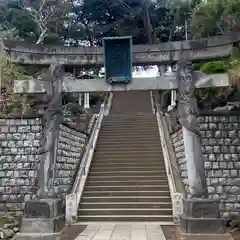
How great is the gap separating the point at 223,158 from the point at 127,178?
3181mm

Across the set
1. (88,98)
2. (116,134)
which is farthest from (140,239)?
(88,98)

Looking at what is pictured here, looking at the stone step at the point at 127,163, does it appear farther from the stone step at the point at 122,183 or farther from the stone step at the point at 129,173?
the stone step at the point at 122,183

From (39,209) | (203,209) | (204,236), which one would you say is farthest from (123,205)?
(204,236)

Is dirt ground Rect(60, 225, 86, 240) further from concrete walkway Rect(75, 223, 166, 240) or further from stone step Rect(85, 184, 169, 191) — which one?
stone step Rect(85, 184, 169, 191)

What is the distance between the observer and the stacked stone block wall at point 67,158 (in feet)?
37.9

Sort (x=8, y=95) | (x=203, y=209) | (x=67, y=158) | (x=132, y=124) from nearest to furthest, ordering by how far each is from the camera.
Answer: (x=203, y=209), (x=67, y=158), (x=8, y=95), (x=132, y=124)

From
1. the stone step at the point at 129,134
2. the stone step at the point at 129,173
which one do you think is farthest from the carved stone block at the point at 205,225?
the stone step at the point at 129,134

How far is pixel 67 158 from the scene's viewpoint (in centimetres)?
1235

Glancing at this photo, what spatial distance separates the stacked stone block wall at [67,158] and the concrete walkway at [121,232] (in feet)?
8.18

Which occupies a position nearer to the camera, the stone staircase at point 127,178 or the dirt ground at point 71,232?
the dirt ground at point 71,232

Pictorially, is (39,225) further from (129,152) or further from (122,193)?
(129,152)

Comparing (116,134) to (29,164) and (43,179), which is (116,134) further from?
(43,179)

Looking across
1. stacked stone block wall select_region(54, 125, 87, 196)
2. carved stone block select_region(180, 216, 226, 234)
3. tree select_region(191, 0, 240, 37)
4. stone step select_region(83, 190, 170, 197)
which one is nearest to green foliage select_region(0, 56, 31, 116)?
stacked stone block wall select_region(54, 125, 87, 196)

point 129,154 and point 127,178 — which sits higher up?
point 129,154
